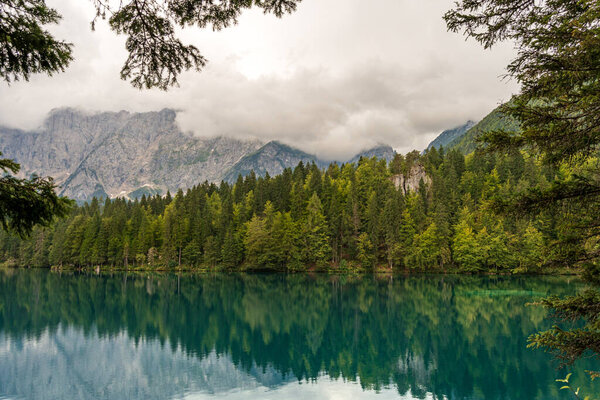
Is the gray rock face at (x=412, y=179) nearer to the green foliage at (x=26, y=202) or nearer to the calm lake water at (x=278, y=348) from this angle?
the calm lake water at (x=278, y=348)

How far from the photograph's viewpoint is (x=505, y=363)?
19.5 m

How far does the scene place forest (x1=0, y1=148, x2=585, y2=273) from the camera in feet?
226

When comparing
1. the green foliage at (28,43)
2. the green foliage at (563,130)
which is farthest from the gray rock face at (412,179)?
the green foliage at (28,43)

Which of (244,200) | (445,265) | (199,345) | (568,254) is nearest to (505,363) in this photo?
(568,254)

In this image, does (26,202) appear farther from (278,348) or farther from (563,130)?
(278,348)

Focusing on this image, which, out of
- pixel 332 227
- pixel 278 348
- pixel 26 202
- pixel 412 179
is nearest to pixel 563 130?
pixel 26 202

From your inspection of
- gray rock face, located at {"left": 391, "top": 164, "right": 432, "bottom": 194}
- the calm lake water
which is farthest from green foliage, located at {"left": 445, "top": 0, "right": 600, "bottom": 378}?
gray rock face, located at {"left": 391, "top": 164, "right": 432, "bottom": 194}

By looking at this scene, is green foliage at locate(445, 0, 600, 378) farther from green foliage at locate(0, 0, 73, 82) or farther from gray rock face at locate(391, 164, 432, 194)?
gray rock face at locate(391, 164, 432, 194)

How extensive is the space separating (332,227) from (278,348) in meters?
55.2

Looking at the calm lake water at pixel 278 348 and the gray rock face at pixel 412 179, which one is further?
the gray rock face at pixel 412 179

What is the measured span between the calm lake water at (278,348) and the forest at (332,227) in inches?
1016

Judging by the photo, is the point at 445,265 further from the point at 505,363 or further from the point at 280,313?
the point at 505,363

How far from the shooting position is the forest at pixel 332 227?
68.8m

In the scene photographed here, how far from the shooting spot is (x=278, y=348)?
23.2 m
